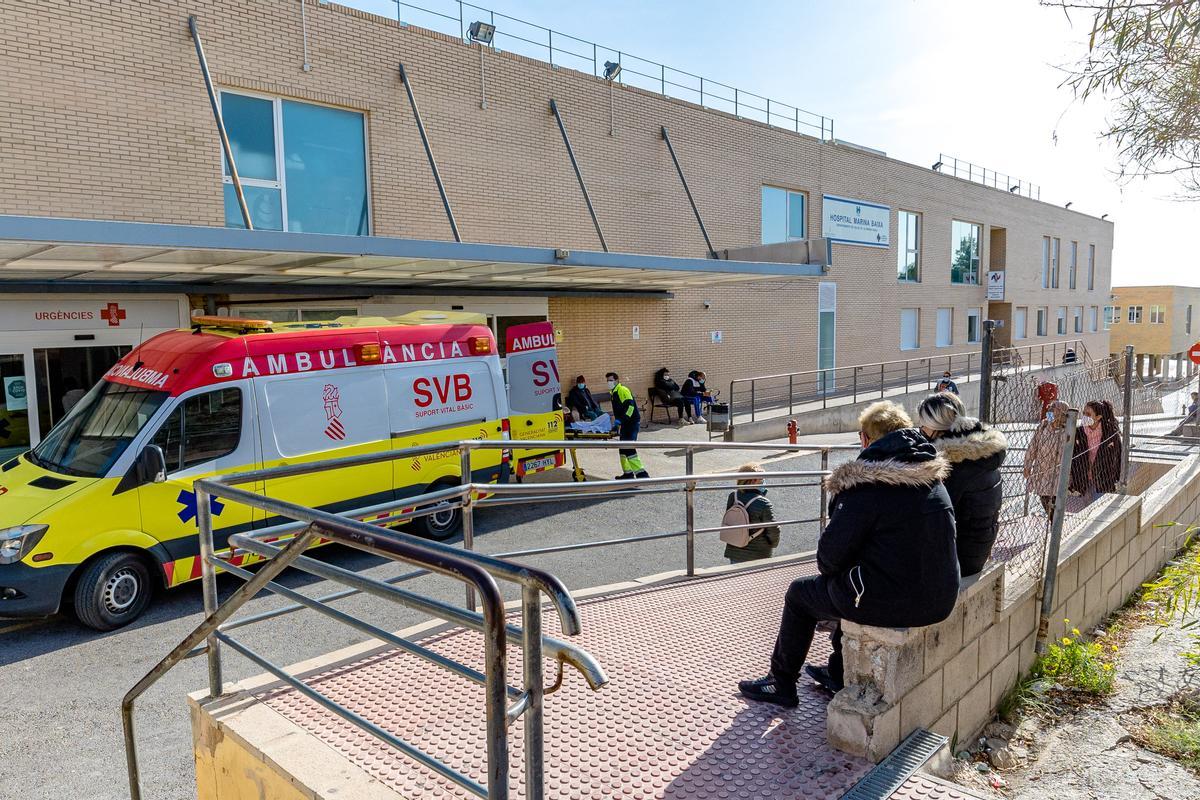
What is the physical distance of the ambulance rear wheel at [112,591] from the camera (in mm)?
6371

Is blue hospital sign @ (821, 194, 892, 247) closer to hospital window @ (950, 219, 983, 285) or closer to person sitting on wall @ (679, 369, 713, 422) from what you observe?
hospital window @ (950, 219, 983, 285)

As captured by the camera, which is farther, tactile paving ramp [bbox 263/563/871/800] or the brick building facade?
the brick building facade

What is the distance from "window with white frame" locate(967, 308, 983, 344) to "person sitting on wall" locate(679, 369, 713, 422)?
17.5 metres

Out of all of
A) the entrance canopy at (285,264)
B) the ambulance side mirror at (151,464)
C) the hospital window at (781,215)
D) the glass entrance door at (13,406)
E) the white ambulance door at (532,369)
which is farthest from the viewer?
the hospital window at (781,215)

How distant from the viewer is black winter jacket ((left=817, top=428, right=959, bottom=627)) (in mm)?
3191

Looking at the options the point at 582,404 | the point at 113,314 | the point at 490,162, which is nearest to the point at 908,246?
the point at 582,404

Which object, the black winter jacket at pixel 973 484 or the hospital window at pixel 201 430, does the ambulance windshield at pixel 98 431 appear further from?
the black winter jacket at pixel 973 484

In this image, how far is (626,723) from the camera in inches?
135

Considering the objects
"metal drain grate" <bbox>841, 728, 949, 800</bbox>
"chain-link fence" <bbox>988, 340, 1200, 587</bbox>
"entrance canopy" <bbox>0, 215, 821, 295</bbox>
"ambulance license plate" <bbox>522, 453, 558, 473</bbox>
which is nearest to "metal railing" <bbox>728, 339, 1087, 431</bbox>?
"entrance canopy" <bbox>0, 215, 821, 295</bbox>

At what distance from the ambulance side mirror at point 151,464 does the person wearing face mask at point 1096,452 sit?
783 cm

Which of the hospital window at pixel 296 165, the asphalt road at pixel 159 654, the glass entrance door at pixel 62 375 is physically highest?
the hospital window at pixel 296 165

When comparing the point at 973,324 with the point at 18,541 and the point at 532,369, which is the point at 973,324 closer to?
the point at 532,369

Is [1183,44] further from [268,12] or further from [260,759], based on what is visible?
[268,12]

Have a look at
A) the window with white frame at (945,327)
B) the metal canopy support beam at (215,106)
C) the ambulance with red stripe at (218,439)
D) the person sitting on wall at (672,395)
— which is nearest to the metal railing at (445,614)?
the ambulance with red stripe at (218,439)
